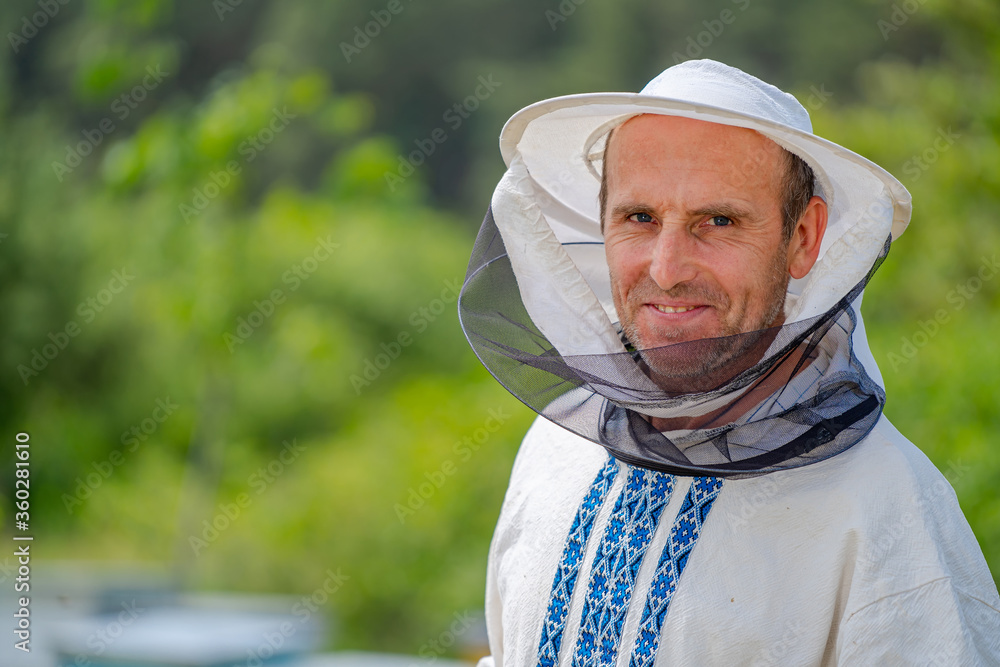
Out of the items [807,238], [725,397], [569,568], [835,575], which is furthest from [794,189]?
A: [569,568]

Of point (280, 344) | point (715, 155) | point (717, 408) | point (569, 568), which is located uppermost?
point (715, 155)

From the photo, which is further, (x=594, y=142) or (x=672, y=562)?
(x=594, y=142)

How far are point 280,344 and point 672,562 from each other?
24.2 ft

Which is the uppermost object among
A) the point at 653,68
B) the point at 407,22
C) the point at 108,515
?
the point at 407,22

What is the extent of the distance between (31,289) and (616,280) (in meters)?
7.71

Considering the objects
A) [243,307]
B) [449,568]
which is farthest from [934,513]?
[243,307]

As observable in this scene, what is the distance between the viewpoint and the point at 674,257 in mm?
1519

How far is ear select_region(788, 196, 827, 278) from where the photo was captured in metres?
1.61

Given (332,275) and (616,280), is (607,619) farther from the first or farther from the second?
(332,275)

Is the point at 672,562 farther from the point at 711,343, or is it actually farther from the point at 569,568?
the point at 711,343

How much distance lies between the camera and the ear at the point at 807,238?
5.27 ft

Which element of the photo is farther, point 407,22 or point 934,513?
point 407,22

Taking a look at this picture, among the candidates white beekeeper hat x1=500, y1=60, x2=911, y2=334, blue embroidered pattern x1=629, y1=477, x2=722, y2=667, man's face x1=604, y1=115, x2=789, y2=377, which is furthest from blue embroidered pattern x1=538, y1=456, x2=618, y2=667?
white beekeeper hat x1=500, y1=60, x2=911, y2=334

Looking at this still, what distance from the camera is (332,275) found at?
10203 millimetres
